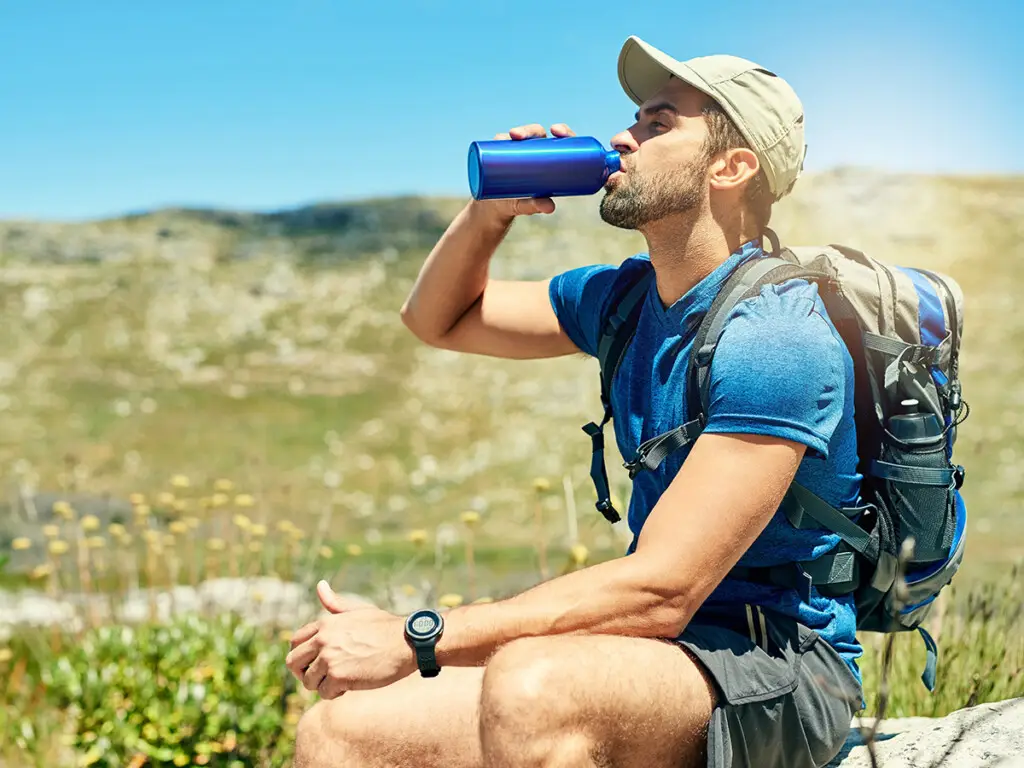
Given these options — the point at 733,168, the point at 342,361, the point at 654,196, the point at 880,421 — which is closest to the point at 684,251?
the point at 654,196

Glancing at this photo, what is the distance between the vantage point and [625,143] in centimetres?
296

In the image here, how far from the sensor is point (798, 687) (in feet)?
8.22

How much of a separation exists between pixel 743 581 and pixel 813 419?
1.69 ft

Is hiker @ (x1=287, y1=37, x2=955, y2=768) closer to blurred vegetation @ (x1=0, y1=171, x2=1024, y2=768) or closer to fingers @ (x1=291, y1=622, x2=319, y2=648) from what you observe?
fingers @ (x1=291, y1=622, x2=319, y2=648)

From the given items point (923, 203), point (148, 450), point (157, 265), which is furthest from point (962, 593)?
point (157, 265)

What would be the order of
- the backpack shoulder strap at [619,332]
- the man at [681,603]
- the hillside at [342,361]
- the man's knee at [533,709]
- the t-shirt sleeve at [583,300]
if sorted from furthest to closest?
1. the hillside at [342,361]
2. the t-shirt sleeve at [583,300]
3. the backpack shoulder strap at [619,332]
4. the man at [681,603]
5. the man's knee at [533,709]

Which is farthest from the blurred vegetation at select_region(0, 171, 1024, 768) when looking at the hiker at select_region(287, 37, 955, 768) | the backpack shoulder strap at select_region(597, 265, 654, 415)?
the hiker at select_region(287, 37, 955, 768)

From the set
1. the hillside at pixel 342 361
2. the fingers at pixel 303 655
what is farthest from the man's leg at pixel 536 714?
the hillside at pixel 342 361

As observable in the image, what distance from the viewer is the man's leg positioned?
2170 mm

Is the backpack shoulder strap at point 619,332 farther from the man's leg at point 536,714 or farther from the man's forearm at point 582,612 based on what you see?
the man's leg at point 536,714

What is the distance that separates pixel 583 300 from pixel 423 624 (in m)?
1.41

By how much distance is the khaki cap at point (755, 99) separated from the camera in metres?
2.92

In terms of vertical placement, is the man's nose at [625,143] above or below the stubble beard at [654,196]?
above

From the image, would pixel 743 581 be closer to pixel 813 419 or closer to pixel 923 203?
pixel 813 419
